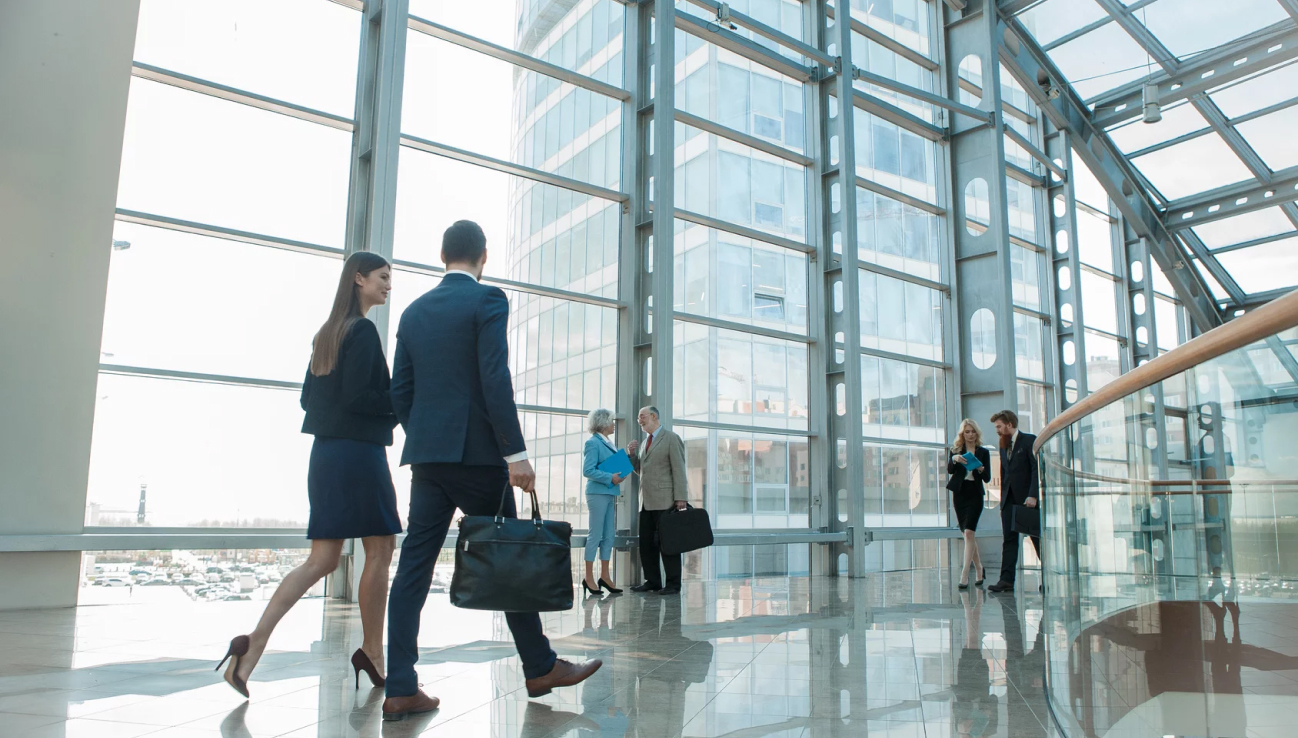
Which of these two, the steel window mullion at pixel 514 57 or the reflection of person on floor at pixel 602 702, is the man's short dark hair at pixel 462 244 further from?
the steel window mullion at pixel 514 57

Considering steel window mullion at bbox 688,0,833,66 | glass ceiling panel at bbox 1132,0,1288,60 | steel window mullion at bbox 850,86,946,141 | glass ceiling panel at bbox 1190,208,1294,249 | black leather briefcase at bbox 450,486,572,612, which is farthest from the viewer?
glass ceiling panel at bbox 1190,208,1294,249

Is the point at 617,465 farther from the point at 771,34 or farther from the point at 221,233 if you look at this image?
the point at 771,34

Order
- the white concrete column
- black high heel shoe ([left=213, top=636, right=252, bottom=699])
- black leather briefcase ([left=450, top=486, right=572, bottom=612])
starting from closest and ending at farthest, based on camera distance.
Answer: black leather briefcase ([left=450, top=486, right=572, bottom=612]) < black high heel shoe ([left=213, top=636, right=252, bottom=699]) < the white concrete column

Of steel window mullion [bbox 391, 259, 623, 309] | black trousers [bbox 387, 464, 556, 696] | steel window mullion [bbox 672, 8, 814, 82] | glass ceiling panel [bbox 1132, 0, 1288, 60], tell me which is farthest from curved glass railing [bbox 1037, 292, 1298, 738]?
glass ceiling panel [bbox 1132, 0, 1288, 60]

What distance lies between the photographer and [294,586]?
2949 millimetres

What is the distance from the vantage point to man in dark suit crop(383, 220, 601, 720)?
2.64 metres

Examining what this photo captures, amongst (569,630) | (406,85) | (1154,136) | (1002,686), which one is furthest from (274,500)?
(1154,136)

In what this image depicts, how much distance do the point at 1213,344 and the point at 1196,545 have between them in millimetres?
532

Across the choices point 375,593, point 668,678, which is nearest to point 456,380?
point 375,593

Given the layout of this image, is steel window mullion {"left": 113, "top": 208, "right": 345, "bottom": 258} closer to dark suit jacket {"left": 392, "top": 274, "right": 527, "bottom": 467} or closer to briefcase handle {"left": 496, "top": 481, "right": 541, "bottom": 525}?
dark suit jacket {"left": 392, "top": 274, "right": 527, "bottom": 467}

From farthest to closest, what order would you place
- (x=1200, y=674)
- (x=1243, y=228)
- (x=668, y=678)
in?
(x=1243, y=228) < (x=668, y=678) < (x=1200, y=674)

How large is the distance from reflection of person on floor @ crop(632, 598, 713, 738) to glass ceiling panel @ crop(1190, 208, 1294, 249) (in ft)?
48.2

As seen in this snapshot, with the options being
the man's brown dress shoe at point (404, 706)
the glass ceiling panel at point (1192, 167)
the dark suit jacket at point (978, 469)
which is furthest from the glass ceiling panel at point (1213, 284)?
the man's brown dress shoe at point (404, 706)

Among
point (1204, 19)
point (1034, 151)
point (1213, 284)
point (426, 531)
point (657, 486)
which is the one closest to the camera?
point (426, 531)
